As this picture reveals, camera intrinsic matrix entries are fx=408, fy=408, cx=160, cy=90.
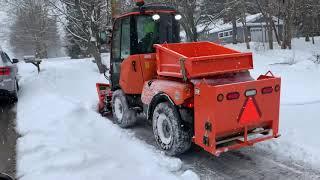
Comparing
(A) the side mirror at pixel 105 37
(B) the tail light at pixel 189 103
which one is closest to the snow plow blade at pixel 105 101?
(A) the side mirror at pixel 105 37

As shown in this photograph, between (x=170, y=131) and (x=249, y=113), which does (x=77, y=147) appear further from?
(x=249, y=113)

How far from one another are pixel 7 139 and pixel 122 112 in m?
2.36

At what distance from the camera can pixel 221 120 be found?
18.9 feet

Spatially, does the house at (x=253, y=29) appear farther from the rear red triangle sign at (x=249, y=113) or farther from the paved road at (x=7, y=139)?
the rear red triangle sign at (x=249, y=113)

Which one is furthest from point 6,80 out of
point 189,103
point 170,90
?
point 189,103

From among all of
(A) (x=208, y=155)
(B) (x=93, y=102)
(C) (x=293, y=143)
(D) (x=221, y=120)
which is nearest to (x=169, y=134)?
(A) (x=208, y=155)

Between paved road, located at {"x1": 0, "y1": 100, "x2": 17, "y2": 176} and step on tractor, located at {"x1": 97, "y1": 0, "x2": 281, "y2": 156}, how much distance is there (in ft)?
7.91

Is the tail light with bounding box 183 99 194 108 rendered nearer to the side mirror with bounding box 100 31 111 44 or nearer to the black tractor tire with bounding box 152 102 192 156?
the black tractor tire with bounding box 152 102 192 156

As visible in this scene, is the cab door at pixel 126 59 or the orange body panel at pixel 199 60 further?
the cab door at pixel 126 59

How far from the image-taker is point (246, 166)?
6258 millimetres

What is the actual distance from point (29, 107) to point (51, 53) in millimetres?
Answer: 67030

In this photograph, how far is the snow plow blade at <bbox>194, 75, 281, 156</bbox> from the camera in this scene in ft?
18.7

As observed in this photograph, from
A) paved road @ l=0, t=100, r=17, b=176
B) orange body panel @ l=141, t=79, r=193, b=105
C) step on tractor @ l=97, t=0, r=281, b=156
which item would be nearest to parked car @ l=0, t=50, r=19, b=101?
paved road @ l=0, t=100, r=17, b=176

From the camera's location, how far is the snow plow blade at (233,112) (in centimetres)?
571
